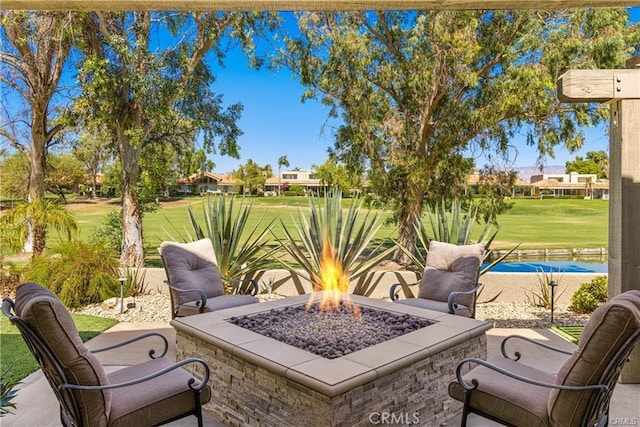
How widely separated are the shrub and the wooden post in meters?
2.26

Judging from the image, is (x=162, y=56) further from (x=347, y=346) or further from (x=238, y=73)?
(x=347, y=346)

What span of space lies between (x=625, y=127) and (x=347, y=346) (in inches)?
109

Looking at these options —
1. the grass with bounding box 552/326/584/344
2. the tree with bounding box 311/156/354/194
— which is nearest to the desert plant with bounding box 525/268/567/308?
the grass with bounding box 552/326/584/344

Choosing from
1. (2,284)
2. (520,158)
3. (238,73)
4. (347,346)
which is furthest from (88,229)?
(520,158)

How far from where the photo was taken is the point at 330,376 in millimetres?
2189

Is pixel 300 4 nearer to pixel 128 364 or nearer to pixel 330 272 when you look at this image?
pixel 128 364

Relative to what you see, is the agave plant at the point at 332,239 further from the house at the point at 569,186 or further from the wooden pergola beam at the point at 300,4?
the house at the point at 569,186

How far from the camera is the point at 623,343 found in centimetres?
187

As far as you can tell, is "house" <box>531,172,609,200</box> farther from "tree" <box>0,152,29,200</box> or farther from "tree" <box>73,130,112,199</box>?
"tree" <box>0,152,29,200</box>

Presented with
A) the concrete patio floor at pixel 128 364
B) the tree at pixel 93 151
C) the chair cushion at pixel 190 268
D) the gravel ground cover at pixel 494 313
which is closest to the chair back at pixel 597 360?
the concrete patio floor at pixel 128 364

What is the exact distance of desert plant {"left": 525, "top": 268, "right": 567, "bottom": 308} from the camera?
19.6ft

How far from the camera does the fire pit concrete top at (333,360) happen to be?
2.21 meters

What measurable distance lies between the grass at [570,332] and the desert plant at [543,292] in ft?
3.20

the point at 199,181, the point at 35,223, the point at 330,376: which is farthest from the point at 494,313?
the point at 199,181
